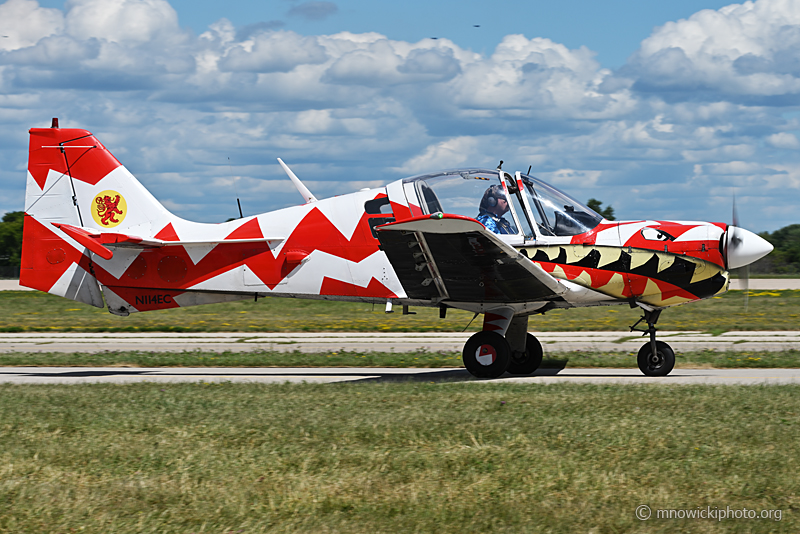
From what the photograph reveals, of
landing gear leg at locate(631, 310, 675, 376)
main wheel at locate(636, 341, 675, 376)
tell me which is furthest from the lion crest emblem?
main wheel at locate(636, 341, 675, 376)

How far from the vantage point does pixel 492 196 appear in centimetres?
1050

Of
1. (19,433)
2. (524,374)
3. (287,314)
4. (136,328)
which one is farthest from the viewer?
(287,314)

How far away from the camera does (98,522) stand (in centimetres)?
444

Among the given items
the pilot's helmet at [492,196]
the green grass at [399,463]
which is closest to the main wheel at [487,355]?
the pilot's helmet at [492,196]

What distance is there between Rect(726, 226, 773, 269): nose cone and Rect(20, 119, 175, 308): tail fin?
8.45 meters

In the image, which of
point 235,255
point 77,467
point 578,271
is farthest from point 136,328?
point 77,467

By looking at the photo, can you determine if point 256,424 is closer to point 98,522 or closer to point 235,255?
point 98,522

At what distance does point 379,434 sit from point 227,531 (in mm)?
2073

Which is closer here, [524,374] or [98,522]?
[98,522]

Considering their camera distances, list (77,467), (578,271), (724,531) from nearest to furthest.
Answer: (724,531), (77,467), (578,271)

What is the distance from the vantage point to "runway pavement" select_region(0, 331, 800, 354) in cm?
1468

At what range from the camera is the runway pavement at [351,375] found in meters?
10.2

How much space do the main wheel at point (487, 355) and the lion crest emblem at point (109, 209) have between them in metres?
6.15

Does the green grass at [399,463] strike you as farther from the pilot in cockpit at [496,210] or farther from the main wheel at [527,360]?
the main wheel at [527,360]
